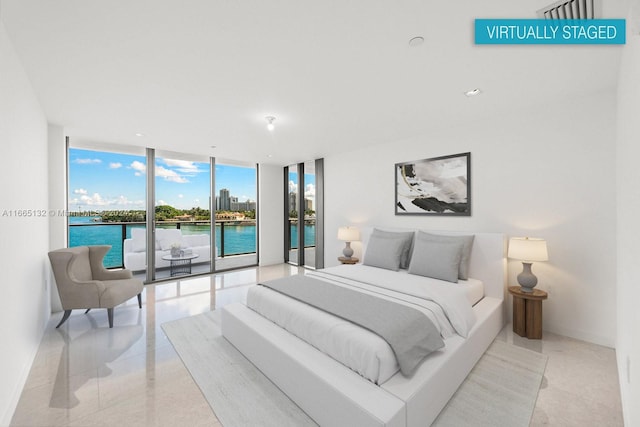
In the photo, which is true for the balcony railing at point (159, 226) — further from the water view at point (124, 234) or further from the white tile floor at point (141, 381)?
the white tile floor at point (141, 381)

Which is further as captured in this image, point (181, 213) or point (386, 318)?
point (181, 213)

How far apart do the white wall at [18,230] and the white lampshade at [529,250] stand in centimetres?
422

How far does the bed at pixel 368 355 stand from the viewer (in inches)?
60.7

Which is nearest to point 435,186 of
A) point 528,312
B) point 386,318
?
point 528,312

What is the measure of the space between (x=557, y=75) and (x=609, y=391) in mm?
2542

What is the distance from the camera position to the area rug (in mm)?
1744

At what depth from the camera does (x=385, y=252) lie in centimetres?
372

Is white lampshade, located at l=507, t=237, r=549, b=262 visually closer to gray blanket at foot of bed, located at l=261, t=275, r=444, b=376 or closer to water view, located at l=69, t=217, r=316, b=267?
gray blanket at foot of bed, located at l=261, t=275, r=444, b=376

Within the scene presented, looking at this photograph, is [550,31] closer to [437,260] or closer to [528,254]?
[528,254]

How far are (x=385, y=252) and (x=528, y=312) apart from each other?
A: 5.40 feet

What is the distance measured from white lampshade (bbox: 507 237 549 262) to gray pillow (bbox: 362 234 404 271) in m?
1.28

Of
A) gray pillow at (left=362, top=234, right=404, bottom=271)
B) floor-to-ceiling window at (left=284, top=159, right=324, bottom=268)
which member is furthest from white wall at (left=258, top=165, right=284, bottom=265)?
gray pillow at (left=362, top=234, right=404, bottom=271)

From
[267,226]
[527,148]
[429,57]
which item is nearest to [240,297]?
[267,226]

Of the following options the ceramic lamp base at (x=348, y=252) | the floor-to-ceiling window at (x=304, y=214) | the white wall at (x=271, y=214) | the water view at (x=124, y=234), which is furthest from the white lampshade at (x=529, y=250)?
the white wall at (x=271, y=214)
